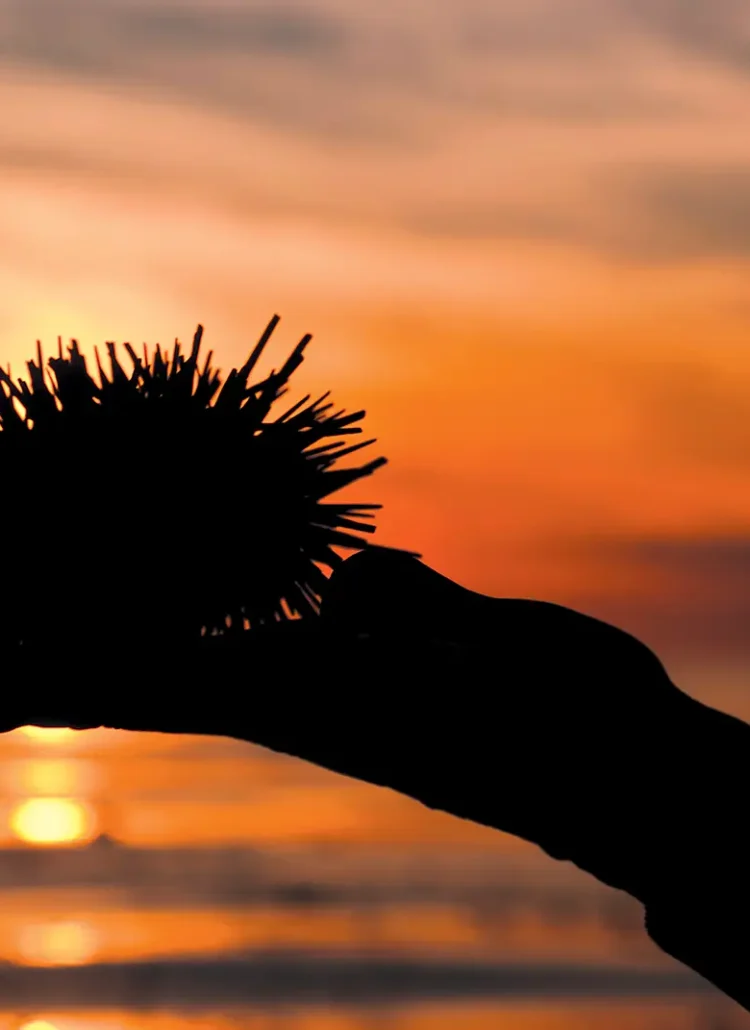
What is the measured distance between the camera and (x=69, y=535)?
5.83 m

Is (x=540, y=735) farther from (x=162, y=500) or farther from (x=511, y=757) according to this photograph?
(x=162, y=500)

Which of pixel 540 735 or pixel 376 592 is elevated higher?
pixel 376 592

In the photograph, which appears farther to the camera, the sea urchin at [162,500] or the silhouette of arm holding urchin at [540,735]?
the sea urchin at [162,500]

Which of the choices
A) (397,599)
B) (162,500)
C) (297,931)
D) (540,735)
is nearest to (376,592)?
(397,599)

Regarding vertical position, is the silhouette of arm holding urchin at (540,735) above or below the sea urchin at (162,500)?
below

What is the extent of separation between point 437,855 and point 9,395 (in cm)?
5814

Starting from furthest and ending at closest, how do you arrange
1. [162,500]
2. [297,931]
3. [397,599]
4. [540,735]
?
[297,931] → [162,500] → [397,599] → [540,735]

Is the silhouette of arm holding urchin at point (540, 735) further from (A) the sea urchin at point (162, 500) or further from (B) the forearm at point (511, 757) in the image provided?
(A) the sea urchin at point (162, 500)

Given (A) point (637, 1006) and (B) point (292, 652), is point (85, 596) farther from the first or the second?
(A) point (637, 1006)

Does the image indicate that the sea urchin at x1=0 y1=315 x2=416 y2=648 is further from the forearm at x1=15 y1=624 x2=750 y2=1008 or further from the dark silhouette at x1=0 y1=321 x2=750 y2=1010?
the forearm at x1=15 y1=624 x2=750 y2=1008

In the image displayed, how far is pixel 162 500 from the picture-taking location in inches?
238

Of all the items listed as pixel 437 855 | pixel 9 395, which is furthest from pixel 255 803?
pixel 9 395

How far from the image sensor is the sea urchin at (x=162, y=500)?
5.71 metres

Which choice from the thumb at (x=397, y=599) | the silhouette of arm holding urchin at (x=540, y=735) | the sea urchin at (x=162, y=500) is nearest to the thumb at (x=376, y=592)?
the thumb at (x=397, y=599)
